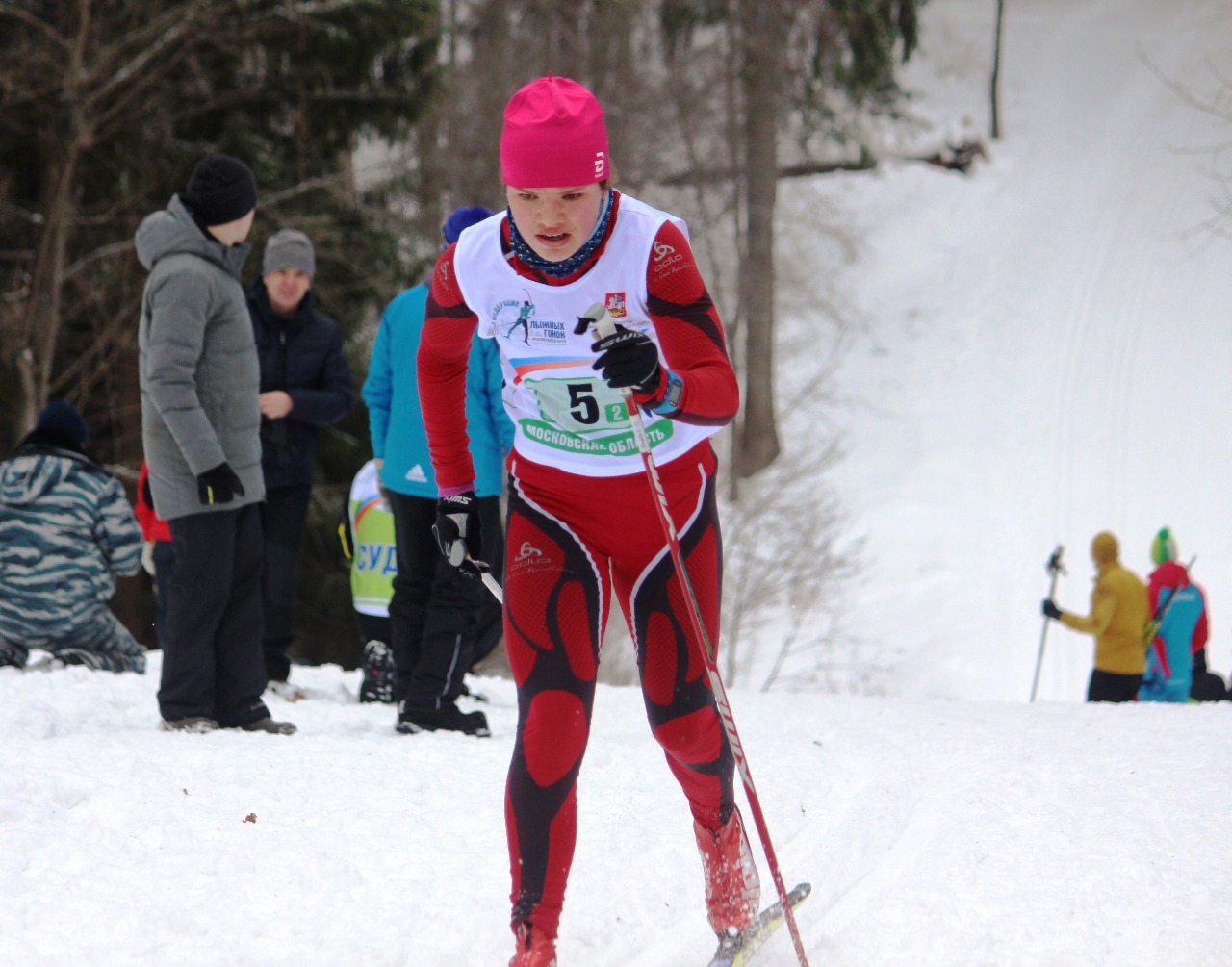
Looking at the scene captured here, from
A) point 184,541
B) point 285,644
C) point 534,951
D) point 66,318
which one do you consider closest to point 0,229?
point 66,318

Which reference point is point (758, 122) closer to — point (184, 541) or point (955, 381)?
point (955, 381)

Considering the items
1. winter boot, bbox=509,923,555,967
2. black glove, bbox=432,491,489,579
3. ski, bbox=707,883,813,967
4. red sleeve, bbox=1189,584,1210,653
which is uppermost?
black glove, bbox=432,491,489,579

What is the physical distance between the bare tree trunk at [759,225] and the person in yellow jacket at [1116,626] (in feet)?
40.3

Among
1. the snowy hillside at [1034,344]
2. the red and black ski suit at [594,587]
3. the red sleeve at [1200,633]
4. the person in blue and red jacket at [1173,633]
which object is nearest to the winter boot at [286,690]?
the red and black ski suit at [594,587]

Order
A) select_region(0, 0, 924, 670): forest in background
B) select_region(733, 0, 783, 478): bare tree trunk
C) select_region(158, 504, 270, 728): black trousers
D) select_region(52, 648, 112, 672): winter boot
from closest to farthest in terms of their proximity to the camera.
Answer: select_region(158, 504, 270, 728): black trousers, select_region(52, 648, 112, 672): winter boot, select_region(0, 0, 924, 670): forest in background, select_region(733, 0, 783, 478): bare tree trunk

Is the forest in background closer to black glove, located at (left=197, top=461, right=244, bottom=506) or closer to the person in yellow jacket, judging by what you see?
black glove, located at (left=197, top=461, right=244, bottom=506)

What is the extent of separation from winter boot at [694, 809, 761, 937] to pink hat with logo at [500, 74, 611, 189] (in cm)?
160

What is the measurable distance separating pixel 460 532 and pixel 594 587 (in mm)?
461

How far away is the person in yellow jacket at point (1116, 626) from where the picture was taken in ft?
31.2

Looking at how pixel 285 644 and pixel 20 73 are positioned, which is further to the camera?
pixel 20 73

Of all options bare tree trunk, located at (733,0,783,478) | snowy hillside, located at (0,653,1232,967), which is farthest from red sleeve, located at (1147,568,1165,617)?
bare tree trunk, located at (733,0,783,478)

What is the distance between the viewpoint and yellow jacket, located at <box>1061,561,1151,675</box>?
9.49 m

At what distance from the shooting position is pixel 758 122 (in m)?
21.9

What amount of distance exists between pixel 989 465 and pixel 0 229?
14095 millimetres
